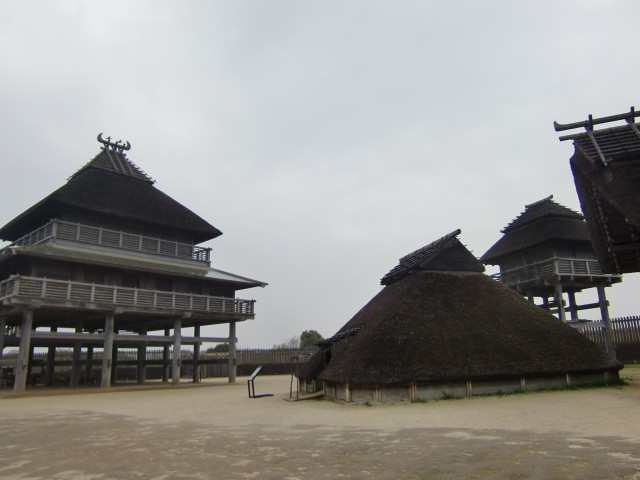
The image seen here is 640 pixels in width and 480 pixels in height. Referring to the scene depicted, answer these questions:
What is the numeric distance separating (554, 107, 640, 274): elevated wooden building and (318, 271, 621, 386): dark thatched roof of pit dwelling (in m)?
4.31

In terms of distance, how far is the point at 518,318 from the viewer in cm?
1677

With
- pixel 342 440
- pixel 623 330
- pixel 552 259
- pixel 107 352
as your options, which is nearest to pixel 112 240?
pixel 107 352

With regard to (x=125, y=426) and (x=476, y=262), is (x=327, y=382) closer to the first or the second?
(x=125, y=426)

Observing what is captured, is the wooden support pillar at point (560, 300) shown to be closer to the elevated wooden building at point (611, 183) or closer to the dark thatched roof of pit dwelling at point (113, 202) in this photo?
the elevated wooden building at point (611, 183)

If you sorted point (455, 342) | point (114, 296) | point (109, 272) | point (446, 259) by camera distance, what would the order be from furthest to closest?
point (109, 272) < point (114, 296) < point (446, 259) < point (455, 342)

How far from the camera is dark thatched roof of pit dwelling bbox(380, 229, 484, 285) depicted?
19438 millimetres

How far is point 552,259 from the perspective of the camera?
27594 mm

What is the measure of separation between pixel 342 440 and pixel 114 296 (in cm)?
1789

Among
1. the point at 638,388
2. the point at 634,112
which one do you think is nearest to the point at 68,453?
the point at 634,112

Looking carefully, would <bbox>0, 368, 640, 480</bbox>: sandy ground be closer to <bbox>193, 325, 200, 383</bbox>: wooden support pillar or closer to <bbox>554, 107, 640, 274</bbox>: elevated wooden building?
<bbox>554, 107, 640, 274</bbox>: elevated wooden building

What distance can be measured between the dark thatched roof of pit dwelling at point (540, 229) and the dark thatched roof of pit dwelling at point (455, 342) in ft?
39.5

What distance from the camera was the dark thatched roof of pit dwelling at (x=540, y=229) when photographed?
93.1 feet

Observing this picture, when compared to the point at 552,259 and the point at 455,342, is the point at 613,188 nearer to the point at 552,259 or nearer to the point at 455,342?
the point at 455,342

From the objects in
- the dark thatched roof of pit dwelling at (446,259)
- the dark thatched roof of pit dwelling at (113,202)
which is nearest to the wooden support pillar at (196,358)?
the dark thatched roof of pit dwelling at (113,202)
